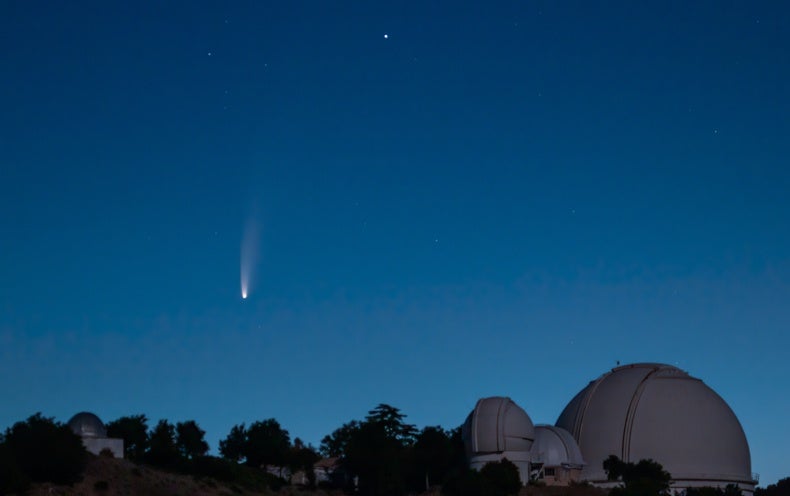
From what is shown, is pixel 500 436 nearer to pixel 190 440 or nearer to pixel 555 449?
pixel 555 449

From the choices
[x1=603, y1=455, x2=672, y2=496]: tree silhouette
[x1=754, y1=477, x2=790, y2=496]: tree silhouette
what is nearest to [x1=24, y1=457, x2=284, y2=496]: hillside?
[x1=603, y1=455, x2=672, y2=496]: tree silhouette

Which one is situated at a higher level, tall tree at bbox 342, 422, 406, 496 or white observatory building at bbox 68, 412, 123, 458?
white observatory building at bbox 68, 412, 123, 458

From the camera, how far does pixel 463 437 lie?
240 feet

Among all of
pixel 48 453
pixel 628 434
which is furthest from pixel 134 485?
pixel 628 434

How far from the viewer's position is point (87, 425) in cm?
6306

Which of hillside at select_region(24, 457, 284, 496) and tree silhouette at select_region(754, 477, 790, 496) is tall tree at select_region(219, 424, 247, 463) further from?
tree silhouette at select_region(754, 477, 790, 496)

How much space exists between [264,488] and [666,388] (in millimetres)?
36435

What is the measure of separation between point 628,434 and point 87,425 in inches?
1690

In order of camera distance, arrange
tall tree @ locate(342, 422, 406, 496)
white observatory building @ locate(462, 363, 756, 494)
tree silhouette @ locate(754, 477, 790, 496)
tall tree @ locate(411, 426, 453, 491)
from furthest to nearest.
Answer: tree silhouette @ locate(754, 477, 790, 496), tall tree @ locate(411, 426, 453, 491), white observatory building @ locate(462, 363, 756, 494), tall tree @ locate(342, 422, 406, 496)

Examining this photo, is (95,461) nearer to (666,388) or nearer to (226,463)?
(226,463)

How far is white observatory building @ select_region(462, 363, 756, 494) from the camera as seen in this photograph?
232ft

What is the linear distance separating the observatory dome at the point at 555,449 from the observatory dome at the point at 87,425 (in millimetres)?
32402

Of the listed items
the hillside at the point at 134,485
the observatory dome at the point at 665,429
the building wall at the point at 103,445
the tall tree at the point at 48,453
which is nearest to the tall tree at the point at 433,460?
the hillside at the point at 134,485

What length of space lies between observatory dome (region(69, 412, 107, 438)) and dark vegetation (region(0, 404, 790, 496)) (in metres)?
3.32
